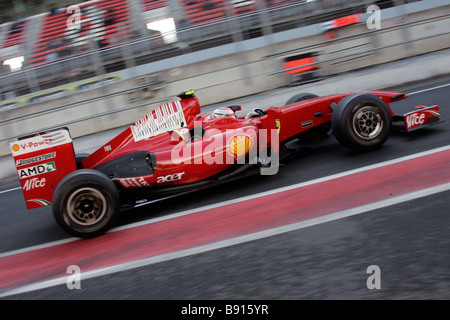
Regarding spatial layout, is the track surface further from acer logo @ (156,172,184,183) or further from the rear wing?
the rear wing

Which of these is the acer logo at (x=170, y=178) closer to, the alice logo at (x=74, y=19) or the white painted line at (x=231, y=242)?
the white painted line at (x=231, y=242)

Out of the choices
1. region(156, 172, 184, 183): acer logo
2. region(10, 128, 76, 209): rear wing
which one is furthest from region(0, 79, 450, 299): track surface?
region(10, 128, 76, 209): rear wing

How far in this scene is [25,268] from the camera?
4.27 meters

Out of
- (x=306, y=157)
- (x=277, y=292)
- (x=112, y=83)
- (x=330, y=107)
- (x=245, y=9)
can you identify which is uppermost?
(x=245, y=9)

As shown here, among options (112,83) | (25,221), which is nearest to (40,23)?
(112,83)

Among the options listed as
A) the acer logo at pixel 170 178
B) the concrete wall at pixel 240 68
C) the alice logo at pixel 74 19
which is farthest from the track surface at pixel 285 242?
the alice logo at pixel 74 19

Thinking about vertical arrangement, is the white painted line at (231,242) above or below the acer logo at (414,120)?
below

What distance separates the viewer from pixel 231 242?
3.91m

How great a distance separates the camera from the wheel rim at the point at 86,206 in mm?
4367

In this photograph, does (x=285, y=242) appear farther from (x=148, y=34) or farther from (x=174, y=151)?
(x=148, y=34)

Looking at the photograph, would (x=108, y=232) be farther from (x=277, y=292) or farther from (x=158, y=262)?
(x=277, y=292)

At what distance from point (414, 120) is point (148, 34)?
6321 mm

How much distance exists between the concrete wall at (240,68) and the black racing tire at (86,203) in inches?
188
